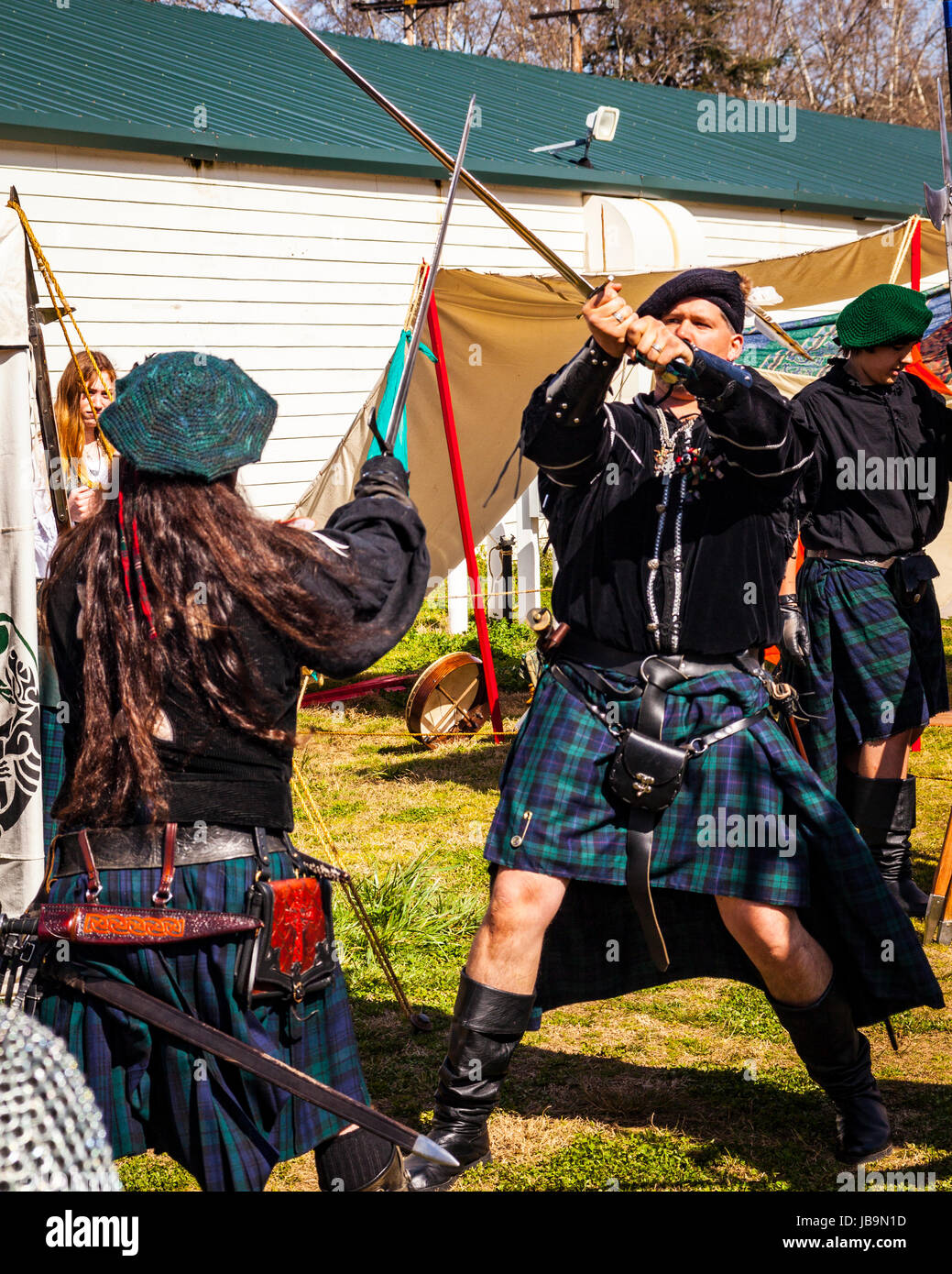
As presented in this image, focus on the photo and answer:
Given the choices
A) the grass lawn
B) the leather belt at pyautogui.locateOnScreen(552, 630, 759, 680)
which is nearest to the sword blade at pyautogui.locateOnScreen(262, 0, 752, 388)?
the leather belt at pyautogui.locateOnScreen(552, 630, 759, 680)

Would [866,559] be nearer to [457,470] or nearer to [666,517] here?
[666,517]

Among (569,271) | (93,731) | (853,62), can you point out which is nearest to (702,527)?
(569,271)

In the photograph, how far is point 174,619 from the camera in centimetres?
199

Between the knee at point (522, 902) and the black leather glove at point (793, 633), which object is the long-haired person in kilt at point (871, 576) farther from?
the knee at point (522, 902)

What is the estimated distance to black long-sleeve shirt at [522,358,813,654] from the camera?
9.07 ft

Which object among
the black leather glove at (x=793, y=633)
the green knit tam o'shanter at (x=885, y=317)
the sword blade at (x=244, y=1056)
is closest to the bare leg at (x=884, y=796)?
the black leather glove at (x=793, y=633)

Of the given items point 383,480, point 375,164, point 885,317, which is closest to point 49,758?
point 383,480

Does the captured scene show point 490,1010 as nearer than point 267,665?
No

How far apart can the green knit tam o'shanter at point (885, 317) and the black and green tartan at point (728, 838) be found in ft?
5.75

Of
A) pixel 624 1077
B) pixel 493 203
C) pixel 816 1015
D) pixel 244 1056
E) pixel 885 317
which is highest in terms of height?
pixel 493 203

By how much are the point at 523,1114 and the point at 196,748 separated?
1.68m

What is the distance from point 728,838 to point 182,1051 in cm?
123

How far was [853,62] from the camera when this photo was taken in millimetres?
30203
